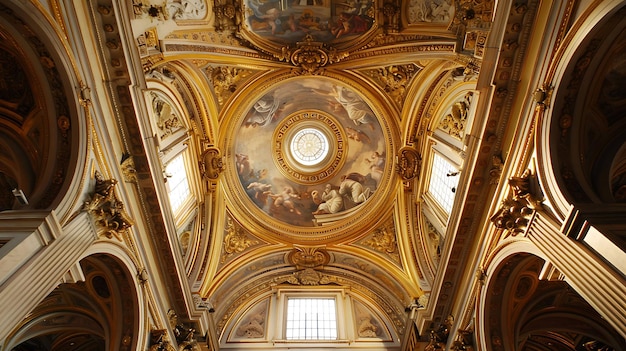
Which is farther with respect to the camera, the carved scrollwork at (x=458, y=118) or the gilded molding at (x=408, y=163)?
the gilded molding at (x=408, y=163)

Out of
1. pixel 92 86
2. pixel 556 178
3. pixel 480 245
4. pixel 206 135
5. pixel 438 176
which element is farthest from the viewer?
pixel 206 135

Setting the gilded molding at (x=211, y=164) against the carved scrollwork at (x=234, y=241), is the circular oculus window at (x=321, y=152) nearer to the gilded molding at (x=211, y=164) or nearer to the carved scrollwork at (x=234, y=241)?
the gilded molding at (x=211, y=164)

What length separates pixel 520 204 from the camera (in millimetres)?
9586

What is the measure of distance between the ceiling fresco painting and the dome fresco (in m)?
3.40

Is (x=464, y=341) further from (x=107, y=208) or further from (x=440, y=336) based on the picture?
(x=107, y=208)

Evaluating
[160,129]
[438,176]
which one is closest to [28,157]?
[160,129]

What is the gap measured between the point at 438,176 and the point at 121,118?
34.9 ft

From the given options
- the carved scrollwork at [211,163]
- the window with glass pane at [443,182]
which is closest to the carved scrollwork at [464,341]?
the window with glass pane at [443,182]

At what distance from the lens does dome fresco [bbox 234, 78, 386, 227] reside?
60.8 feet

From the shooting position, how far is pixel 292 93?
18391mm

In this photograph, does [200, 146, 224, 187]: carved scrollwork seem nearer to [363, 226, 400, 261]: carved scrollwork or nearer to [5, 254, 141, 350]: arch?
[5, 254, 141, 350]: arch

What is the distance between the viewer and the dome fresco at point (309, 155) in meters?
18.5

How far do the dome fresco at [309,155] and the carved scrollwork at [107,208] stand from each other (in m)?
8.78

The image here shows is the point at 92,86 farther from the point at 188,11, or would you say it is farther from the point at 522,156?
the point at 522,156
